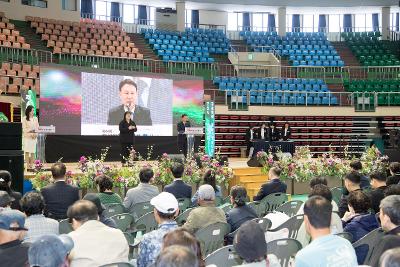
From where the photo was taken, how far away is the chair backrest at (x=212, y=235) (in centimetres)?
578

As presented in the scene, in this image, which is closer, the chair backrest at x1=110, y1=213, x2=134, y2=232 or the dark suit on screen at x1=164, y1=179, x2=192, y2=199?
the chair backrest at x1=110, y1=213, x2=134, y2=232

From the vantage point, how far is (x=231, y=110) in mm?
24344

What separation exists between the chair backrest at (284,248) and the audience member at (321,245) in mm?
808

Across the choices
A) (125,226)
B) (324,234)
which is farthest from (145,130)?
(324,234)

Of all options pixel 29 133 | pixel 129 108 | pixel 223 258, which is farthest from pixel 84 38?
pixel 223 258

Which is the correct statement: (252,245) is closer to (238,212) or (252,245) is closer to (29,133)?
(238,212)

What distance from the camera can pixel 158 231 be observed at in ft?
15.8

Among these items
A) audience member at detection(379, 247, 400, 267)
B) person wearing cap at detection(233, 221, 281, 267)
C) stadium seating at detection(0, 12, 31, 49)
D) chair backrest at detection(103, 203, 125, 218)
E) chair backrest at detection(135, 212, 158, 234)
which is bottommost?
chair backrest at detection(135, 212, 158, 234)

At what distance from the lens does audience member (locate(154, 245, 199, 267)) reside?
2.74 m

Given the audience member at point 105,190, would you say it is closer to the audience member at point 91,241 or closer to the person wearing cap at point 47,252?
the audience member at point 91,241

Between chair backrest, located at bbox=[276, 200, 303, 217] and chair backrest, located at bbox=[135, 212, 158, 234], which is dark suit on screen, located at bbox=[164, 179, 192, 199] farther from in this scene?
chair backrest, located at bbox=[135, 212, 158, 234]

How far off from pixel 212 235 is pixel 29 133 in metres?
9.06

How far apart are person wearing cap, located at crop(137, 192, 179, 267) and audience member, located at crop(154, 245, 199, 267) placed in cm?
172

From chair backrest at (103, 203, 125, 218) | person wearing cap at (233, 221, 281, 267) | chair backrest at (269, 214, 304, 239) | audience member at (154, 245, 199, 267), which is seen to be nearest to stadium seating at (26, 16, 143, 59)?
chair backrest at (103, 203, 125, 218)
